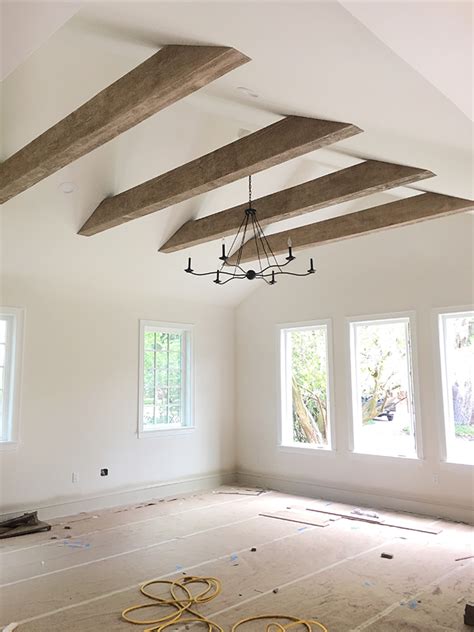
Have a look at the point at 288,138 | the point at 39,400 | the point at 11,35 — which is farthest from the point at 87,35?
the point at 39,400

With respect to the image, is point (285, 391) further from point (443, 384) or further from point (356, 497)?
point (443, 384)

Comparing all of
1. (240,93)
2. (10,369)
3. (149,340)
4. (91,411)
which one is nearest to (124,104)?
(240,93)

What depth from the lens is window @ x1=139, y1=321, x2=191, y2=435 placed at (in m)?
7.16

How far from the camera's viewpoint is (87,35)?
3.05 metres

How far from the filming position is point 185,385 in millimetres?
7684

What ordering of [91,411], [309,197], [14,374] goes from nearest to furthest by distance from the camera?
[309,197], [14,374], [91,411]

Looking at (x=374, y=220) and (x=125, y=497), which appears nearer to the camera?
(x=374, y=220)

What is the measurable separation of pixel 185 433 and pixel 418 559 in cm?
382

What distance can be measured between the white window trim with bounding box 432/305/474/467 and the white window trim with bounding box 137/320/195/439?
138 inches

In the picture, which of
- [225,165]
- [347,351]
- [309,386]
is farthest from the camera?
[309,386]

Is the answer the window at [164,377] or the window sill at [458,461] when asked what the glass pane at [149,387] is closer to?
the window at [164,377]

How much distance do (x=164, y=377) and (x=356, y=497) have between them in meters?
3.12

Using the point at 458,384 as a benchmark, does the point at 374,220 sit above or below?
above

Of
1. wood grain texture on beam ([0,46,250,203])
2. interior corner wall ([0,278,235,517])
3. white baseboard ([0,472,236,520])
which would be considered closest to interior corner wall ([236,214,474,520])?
white baseboard ([0,472,236,520])
